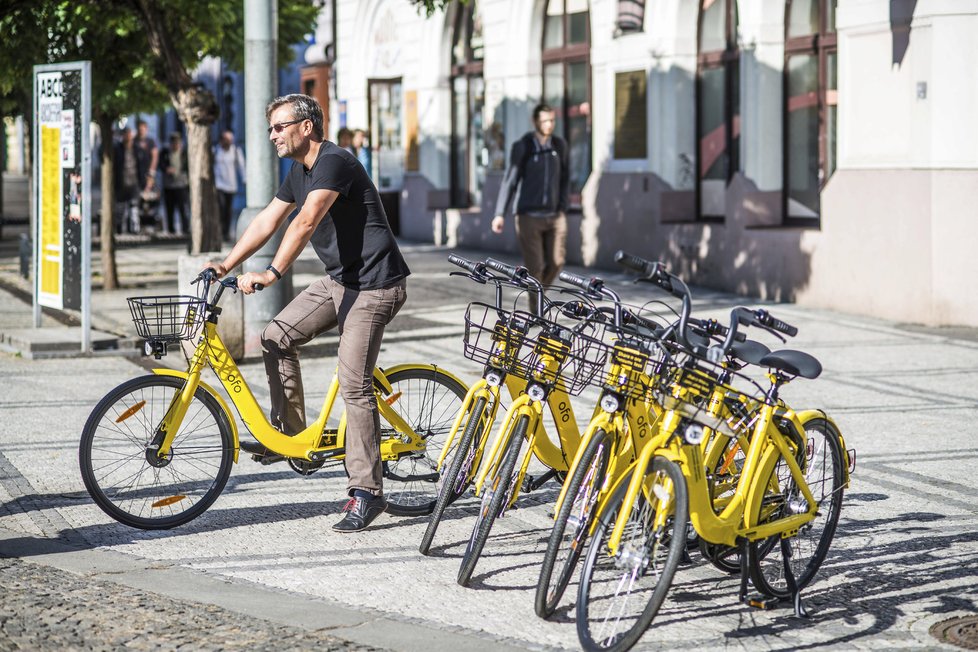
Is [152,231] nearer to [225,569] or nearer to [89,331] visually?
[89,331]

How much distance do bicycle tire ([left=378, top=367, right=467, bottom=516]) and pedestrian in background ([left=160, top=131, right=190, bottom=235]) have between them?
2063 centimetres

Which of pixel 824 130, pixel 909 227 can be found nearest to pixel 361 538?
pixel 909 227

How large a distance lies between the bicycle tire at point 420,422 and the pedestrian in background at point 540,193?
6.04 metres

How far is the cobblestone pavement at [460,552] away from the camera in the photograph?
5.14 meters

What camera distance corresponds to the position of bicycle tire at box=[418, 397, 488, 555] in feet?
19.3

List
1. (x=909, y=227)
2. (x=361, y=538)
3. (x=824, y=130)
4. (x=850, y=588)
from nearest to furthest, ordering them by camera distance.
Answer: (x=850, y=588), (x=361, y=538), (x=909, y=227), (x=824, y=130)

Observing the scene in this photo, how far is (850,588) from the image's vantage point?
5.63 metres

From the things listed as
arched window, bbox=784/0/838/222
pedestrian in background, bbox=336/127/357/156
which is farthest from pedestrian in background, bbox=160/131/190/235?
arched window, bbox=784/0/838/222

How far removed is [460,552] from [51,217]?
24.6 feet

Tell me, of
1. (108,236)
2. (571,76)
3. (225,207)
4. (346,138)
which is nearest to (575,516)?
(108,236)

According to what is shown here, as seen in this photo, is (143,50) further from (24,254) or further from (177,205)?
(177,205)

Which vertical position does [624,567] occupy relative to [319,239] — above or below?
below

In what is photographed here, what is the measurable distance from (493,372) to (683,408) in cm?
115

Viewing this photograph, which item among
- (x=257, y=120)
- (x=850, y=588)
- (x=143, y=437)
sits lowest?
(x=850, y=588)
